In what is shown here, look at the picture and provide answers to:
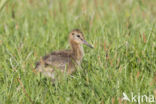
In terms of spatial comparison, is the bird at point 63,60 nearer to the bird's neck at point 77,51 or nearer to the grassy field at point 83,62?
the bird's neck at point 77,51

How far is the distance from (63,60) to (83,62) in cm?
35

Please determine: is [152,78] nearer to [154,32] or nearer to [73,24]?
[154,32]

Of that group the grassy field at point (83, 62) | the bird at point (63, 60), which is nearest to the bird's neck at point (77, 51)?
the bird at point (63, 60)

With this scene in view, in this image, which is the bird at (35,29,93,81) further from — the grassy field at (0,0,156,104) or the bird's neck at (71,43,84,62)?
the grassy field at (0,0,156,104)

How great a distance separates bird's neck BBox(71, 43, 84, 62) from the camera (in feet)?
19.7

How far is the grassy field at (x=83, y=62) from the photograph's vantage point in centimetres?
459

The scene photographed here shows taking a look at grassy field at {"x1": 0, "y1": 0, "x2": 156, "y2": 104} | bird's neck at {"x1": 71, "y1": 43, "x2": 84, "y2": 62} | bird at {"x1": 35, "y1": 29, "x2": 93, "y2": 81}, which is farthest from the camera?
bird's neck at {"x1": 71, "y1": 43, "x2": 84, "y2": 62}

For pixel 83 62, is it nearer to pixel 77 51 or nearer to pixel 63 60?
pixel 63 60

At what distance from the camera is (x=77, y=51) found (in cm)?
613

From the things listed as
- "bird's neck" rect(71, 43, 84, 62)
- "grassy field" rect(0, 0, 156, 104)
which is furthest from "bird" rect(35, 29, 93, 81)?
"grassy field" rect(0, 0, 156, 104)

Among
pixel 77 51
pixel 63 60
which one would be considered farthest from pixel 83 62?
pixel 77 51

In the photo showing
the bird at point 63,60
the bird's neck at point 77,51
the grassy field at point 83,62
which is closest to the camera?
the grassy field at point 83,62

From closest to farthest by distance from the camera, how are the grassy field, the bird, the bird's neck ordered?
the grassy field
the bird
the bird's neck

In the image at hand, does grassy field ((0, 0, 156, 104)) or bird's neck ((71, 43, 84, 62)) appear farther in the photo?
bird's neck ((71, 43, 84, 62))
